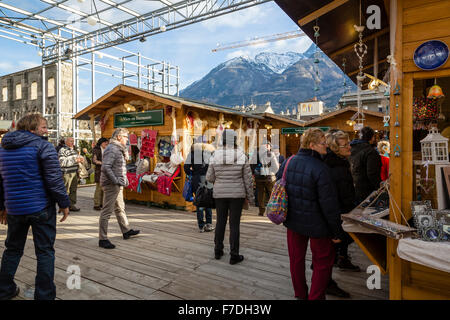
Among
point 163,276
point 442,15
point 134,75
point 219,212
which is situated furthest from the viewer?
point 134,75

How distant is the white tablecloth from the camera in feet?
5.87

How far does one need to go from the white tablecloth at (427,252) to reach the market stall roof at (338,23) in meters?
2.36

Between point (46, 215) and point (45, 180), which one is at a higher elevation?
point (45, 180)

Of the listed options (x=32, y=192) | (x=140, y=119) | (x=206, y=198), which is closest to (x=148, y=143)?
(x=140, y=119)

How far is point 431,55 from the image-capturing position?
209 cm

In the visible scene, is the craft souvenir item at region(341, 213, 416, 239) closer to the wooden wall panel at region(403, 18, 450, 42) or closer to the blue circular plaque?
the blue circular plaque

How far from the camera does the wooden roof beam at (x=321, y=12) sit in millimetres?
2892

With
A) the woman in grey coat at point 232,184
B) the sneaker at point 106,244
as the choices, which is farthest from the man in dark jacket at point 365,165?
the sneaker at point 106,244

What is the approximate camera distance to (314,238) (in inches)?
91.8

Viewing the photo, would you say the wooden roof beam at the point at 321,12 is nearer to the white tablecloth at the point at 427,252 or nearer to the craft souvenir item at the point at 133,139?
the white tablecloth at the point at 427,252

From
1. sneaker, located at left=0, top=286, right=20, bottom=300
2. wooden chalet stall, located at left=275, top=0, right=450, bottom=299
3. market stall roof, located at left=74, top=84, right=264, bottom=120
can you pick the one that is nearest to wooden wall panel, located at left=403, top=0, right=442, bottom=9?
wooden chalet stall, located at left=275, top=0, right=450, bottom=299
